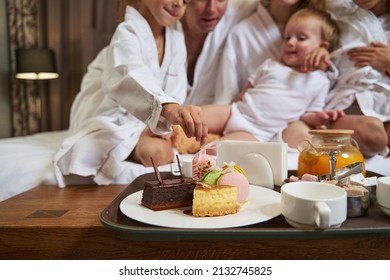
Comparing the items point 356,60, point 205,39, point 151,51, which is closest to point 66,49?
point 205,39

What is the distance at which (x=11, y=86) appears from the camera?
2.48 m

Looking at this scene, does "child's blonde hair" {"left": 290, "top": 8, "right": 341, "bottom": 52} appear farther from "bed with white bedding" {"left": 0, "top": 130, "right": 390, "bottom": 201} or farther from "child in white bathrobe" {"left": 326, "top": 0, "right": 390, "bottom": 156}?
"bed with white bedding" {"left": 0, "top": 130, "right": 390, "bottom": 201}

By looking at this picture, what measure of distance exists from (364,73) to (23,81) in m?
2.23

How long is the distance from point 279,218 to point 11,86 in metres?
2.43

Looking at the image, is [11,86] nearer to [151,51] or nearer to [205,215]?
[151,51]

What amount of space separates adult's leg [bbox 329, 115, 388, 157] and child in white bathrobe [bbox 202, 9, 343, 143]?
4.3 inches

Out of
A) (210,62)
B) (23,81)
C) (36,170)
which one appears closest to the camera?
(36,170)

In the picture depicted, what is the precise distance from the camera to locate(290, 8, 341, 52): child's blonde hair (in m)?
1.27

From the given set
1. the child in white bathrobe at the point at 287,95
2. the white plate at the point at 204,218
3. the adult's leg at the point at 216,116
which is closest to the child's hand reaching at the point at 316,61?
the child in white bathrobe at the point at 287,95

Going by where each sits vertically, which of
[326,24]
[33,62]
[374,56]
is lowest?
[33,62]

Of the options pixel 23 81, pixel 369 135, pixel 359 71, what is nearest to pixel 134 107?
pixel 369 135

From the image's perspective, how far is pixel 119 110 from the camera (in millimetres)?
1093

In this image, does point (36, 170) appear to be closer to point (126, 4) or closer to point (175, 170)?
point (175, 170)
